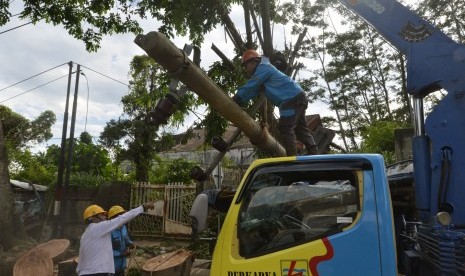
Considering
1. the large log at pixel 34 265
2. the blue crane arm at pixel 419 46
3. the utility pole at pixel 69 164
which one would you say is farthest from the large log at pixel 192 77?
the utility pole at pixel 69 164

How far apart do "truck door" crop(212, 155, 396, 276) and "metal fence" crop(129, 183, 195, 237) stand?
32.3 ft

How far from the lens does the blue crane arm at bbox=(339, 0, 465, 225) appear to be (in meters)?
2.99

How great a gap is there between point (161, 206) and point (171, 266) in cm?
713

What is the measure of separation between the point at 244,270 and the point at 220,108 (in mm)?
1497

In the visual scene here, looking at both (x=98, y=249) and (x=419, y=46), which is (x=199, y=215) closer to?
(x=419, y=46)

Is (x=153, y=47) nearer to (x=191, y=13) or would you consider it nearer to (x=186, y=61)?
(x=186, y=61)

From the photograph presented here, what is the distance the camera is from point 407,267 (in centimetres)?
313

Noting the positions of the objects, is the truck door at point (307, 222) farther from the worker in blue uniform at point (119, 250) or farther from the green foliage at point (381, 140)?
the green foliage at point (381, 140)

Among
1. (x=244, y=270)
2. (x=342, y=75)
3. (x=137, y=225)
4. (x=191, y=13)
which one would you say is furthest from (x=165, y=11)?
(x=342, y=75)

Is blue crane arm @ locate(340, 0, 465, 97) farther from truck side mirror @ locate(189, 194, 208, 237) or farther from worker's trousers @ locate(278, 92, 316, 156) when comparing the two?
truck side mirror @ locate(189, 194, 208, 237)

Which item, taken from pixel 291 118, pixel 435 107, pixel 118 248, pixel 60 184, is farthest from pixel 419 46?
pixel 60 184

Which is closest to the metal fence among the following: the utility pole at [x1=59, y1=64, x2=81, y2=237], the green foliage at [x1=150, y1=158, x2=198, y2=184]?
the utility pole at [x1=59, y1=64, x2=81, y2=237]

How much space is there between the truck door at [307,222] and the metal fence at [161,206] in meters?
9.86

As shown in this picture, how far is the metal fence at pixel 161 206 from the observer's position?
1260cm
